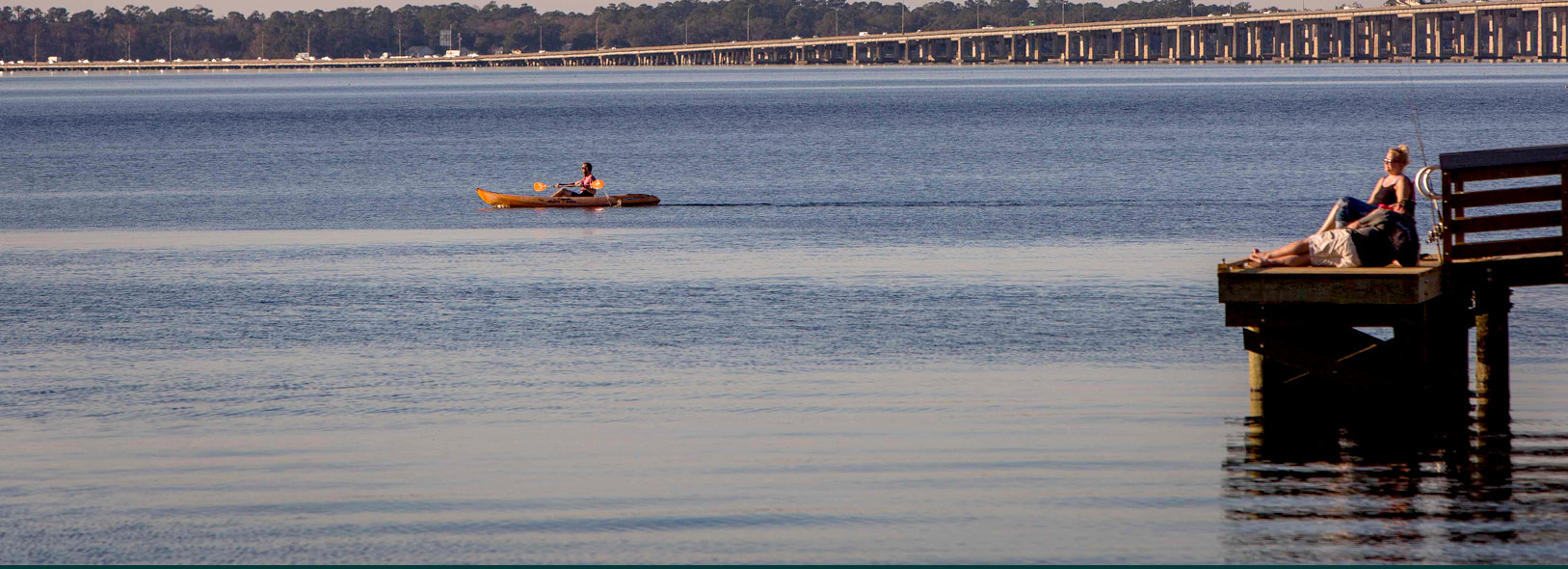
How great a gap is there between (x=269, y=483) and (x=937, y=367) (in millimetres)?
7811

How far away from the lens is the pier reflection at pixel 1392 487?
1134 cm

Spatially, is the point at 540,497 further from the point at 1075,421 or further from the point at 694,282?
the point at 694,282

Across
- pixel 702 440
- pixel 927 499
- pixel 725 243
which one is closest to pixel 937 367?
pixel 702 440

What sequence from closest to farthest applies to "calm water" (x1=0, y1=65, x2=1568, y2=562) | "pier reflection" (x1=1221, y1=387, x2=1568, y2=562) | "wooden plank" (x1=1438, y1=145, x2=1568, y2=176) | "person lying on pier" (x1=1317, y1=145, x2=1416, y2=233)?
"pier reflection" (x1=1221, y1=387, x2=1568, y2=562) → "calm water" (x1=0, y1=65, x2=1568, y2=562) → "person lying on pier" (x1=1317, y1=145, x2=1416, y2=233) → "wooden plank" (x1=1438, y1=145, x2=1568, y2=176)

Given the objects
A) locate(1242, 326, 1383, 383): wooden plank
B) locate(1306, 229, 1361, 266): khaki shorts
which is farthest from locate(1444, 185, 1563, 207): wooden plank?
locate(1242, 326, 1383, 383): wooden plank

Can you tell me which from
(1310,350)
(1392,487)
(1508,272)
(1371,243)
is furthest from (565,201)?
(1392,487)

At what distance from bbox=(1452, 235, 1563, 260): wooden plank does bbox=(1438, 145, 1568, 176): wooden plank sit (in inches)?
28.3

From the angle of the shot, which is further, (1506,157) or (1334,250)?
(1506,157)

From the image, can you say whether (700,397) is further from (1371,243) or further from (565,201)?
(565,201)

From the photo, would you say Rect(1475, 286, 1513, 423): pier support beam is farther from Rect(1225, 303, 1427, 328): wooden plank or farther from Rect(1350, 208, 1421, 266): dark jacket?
Rect(1350, 208, 1421, 266): dark jacket

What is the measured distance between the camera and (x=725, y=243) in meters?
35.1

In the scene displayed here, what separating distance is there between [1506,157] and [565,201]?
30869 millimetres

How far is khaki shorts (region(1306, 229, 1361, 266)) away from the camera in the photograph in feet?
49.0

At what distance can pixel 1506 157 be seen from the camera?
613 inches
